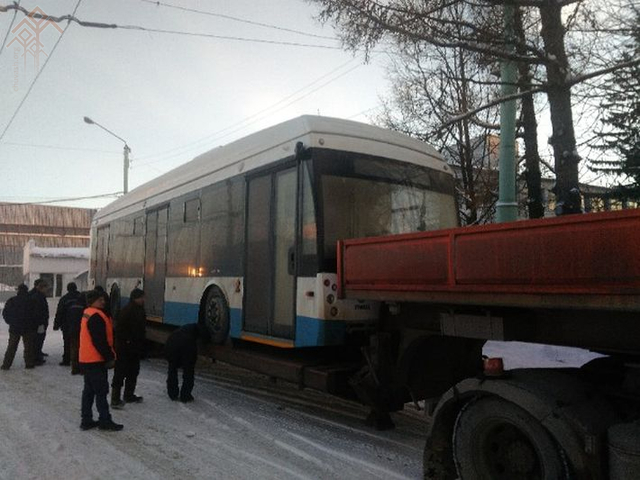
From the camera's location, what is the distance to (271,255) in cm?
631

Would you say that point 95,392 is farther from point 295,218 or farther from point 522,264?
point 522,264

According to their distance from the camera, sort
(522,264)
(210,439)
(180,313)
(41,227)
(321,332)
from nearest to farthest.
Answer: (522,264)
(321,332)
(210,439)
(180,313)
(41,227)

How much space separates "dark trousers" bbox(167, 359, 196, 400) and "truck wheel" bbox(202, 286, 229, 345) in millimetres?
511

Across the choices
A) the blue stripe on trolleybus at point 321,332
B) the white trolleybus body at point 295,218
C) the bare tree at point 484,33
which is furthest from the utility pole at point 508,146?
the blue stripe on trolleybus at point 321,332

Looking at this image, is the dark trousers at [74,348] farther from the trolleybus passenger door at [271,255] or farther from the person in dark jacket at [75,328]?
the trolleybus passenger door at [271,255]

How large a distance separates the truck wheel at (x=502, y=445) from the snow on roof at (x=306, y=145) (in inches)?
130

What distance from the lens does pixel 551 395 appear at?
3285 millimetres

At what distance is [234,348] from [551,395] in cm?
460

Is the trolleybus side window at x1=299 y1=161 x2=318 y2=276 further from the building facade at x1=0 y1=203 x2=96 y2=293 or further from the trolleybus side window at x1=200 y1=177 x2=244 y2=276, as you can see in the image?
the building facade at x1=0 y1=203 x2=96 y2=293

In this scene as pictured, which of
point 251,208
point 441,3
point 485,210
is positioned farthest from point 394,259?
point 485,210

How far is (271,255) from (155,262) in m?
4.36

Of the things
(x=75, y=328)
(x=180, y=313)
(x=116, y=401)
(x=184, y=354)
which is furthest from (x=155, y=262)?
(x=116, y=401)

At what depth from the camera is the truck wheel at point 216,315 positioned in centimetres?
716

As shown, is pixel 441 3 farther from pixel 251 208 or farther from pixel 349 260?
pixel 349 260
